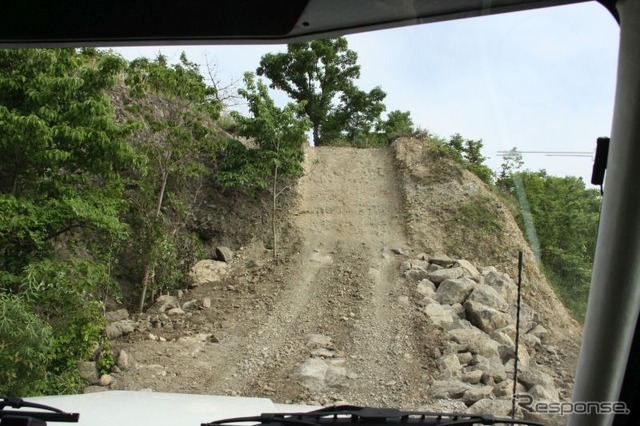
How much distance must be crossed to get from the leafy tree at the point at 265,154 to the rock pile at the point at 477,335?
156 centimetres

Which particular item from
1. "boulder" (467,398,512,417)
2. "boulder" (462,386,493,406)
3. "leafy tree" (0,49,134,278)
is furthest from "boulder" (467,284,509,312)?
"leafy tree" (0,49,134,278)

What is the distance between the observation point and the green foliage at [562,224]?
1.85m

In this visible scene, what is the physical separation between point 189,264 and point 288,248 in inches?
36.0

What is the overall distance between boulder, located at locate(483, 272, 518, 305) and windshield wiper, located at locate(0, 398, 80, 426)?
7.91 feet

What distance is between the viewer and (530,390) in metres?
2.26

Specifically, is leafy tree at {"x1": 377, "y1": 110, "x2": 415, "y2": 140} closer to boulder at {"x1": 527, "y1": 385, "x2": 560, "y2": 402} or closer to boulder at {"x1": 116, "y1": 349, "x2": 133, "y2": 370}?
boulder at {"x1": 527, "y1": 385, "x2": 560, "y2": 402}

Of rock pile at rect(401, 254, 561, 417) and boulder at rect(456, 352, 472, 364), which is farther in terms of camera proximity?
boulder at rect(456, 352, 472, 364)

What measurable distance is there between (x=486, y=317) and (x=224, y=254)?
2.66m

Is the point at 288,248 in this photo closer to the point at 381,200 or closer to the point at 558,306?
the point at 381,200

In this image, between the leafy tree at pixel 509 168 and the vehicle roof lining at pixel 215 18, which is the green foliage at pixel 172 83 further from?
the leafy tree at pixel 509 168

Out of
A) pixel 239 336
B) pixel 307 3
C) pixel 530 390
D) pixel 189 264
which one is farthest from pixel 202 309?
pixel 307 3

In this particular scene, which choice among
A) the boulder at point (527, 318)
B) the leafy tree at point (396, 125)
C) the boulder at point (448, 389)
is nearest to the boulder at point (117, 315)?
the leafy tree at point (396, 125)

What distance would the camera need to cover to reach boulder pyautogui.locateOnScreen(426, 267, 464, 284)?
4.06 m

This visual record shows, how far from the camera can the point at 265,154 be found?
18.8ft
